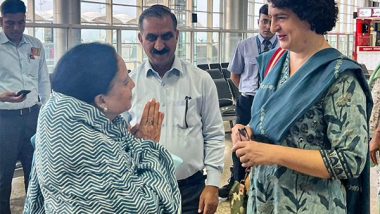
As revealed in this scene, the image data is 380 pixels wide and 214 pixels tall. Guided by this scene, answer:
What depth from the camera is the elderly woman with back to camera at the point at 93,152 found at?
4.11 feet

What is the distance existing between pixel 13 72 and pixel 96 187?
105 inches

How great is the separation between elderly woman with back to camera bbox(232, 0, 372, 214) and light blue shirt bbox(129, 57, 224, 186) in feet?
1.88

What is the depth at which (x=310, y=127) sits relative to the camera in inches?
54.9

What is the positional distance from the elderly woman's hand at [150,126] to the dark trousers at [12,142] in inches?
89.8

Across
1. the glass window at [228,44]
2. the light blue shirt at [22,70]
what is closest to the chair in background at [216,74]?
the glass window at [228,44]

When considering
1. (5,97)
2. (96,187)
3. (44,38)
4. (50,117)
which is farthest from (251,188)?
(44,38)

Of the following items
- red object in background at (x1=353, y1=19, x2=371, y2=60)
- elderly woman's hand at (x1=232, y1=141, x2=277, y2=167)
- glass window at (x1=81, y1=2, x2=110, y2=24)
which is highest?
glass window at (x1=81, y1=2, x2=110, y2=24)

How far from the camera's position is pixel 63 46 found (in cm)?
559

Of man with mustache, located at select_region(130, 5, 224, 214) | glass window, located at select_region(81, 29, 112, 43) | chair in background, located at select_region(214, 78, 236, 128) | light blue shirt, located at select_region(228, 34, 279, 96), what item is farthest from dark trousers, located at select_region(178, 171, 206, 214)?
glass window, located at select_region(81, 29, 112, 43)

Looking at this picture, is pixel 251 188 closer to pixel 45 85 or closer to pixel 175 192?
pixel 175 192

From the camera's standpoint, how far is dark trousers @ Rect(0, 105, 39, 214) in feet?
11.7

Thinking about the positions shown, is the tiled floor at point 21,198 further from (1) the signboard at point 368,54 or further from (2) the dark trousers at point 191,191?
(1) the signboard at point 368,54

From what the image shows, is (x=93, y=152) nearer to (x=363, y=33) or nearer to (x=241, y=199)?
(x=241, y=199)

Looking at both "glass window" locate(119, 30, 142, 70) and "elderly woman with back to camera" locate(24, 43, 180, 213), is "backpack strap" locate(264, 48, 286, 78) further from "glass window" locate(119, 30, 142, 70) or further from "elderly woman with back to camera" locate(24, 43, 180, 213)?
"glass window" locate(119, 30, 142, 70)
